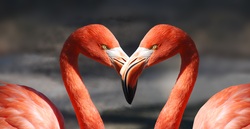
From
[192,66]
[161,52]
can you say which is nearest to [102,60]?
[161,52]

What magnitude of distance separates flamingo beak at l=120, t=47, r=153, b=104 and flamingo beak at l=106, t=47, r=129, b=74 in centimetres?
20

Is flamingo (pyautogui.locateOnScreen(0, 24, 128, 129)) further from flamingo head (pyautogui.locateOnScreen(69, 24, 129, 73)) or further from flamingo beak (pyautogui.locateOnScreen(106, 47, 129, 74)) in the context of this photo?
flamingo beak (pyautogui.locateOnScreen(106, 47, 129, 74))

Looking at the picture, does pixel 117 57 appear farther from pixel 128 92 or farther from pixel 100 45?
pixel 128 92

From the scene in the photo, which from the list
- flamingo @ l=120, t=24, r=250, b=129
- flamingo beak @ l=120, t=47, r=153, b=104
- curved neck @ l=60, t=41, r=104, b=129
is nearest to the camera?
flamingo beak @ l=120, t=47, r=153, b=104

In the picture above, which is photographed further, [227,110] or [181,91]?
[227,110]

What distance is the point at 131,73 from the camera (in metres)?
8.50

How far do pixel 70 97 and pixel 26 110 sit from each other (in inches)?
37.9

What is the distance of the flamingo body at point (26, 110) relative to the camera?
961cm

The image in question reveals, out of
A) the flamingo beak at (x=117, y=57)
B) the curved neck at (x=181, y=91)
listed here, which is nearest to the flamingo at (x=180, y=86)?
the curved neck at (x=181, y=91)

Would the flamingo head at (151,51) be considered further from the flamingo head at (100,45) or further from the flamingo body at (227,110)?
the flamingo body at (227,110)

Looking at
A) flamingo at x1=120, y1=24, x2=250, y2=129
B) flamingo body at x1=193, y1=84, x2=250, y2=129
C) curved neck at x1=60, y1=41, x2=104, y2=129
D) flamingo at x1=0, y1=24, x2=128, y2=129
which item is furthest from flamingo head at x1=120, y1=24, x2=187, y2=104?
flamingo body at x1=193, y1=84, x2=250, y2=129

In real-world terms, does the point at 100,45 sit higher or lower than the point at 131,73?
higher

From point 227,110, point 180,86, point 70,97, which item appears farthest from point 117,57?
point 227,110

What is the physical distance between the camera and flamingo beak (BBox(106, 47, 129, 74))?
8789 mm
